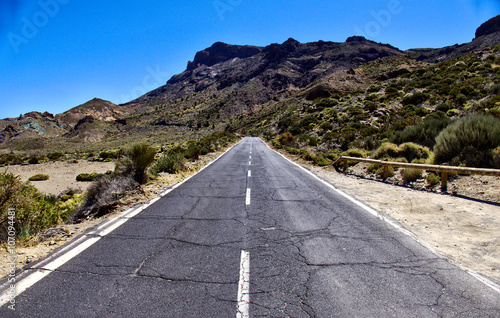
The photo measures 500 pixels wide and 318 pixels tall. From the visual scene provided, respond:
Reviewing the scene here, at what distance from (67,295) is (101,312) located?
623mm

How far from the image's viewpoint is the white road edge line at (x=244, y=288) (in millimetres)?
2750

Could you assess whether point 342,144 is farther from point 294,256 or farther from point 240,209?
point 294,256

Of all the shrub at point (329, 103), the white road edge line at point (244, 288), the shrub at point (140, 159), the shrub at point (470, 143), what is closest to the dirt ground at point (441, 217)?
the shrub at point (140, 159)

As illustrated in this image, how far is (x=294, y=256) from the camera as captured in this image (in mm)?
4070

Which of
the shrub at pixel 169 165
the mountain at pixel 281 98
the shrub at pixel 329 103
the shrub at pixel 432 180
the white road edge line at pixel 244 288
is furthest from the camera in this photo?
the shrub at pixel 329 103

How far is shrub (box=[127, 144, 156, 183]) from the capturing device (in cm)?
1038

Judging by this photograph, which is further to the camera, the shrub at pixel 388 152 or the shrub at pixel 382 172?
the shrub at pixel 388 152

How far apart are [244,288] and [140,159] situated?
8.71m

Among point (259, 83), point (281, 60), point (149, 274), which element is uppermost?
point (281, 60)

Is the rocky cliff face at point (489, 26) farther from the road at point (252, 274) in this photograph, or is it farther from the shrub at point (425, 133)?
the road at point (252, 274)

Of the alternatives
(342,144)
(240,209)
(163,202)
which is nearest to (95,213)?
(163,202)

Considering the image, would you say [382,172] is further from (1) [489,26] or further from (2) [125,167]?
(1) [489,26]

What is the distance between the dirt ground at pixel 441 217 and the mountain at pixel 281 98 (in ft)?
48.2

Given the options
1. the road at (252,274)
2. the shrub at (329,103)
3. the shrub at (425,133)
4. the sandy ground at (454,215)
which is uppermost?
the shrub at (329,103)
